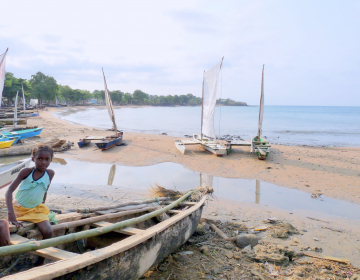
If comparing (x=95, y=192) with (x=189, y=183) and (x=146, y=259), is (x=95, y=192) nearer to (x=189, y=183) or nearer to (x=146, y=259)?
(x=189, y=183)

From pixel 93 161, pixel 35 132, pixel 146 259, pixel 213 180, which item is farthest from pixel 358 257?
pixel 35 132

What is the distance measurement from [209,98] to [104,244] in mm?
14831

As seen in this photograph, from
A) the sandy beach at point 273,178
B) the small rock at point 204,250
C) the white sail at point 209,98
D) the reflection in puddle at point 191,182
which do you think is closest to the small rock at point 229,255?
the small rock at point 204,250

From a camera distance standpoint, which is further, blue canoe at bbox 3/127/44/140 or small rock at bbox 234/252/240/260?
blue canoe at bbox 3/127/44/140

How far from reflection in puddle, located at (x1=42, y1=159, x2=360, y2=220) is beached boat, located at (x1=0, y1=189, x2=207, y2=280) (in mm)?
4189

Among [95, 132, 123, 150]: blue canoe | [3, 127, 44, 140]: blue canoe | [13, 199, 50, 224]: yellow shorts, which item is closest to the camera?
[13, 199, 50, 224]: yellow shorts

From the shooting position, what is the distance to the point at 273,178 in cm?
1084

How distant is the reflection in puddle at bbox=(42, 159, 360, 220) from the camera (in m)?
7.96

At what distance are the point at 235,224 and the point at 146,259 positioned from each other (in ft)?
10.6

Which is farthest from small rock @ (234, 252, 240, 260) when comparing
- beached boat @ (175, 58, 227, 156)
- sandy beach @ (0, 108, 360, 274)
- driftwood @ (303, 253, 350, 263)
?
beached boat @ (175, 58, 227, 156)

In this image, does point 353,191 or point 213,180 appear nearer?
point 353,191

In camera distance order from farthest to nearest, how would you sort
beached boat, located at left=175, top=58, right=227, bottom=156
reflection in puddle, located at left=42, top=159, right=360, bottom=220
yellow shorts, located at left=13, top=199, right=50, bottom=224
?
beached boat, located at left=175, top=58, right=227, bottom=156 < reflection in puddle, located at left=42, top=159, right=360, bottom=220 < yellow shorts, located at left=13, top=199, right=50, bottom=224

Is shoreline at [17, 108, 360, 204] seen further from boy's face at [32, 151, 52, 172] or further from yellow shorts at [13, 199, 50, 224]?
boy's face at [32, 151, 52, 172]

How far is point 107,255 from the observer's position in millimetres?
2729
